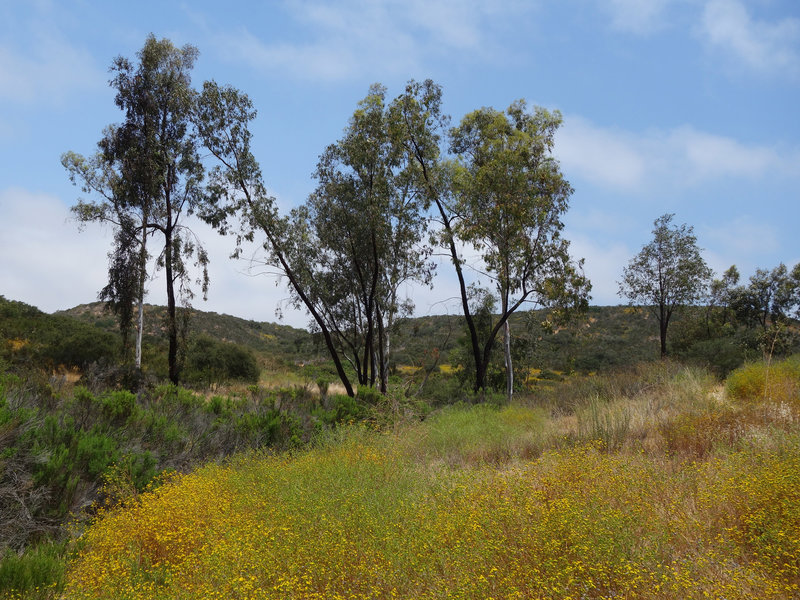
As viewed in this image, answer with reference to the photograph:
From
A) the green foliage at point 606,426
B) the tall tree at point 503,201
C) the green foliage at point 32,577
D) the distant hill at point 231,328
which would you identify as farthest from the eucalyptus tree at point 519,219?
the distant hill at point 231,328

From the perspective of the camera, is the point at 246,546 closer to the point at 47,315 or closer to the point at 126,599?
the point at 126,599

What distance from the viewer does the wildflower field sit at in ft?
11.7

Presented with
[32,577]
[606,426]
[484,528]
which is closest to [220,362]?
[606,426]

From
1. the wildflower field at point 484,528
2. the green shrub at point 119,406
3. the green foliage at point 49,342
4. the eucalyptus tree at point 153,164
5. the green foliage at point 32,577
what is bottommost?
the green foliage at point 32,577

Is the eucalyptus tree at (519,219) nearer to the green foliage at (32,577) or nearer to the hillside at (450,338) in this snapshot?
the hillside at (450,338)

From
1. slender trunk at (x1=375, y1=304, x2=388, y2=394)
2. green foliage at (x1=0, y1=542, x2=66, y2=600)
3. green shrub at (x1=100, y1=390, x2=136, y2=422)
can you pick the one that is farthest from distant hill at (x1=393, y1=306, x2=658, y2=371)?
green foliage at (x1=0, y1=542, x2=66, y2=600)

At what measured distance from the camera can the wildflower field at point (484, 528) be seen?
358 centimetres

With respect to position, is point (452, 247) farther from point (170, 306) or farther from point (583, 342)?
point (583, 342)

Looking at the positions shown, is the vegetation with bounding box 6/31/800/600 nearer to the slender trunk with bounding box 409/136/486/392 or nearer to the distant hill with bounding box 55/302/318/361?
the slender trunk with bounding box 409/136/486/392

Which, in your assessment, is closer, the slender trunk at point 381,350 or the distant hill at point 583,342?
the slender trunk at point 381,350

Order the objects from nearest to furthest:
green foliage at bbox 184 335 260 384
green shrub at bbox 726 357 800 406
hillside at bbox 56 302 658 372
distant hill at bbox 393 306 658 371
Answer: green shrub at bbox 726 357 800 406
green foliage at bbox 184 335 260 384
hillside at bbox 56 302 658 372
distant hill at bbox 393 306 658 371

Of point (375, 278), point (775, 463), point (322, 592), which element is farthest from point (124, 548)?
point (375, 278)

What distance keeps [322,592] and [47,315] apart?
27.6 m

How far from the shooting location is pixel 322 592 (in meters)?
3.93
